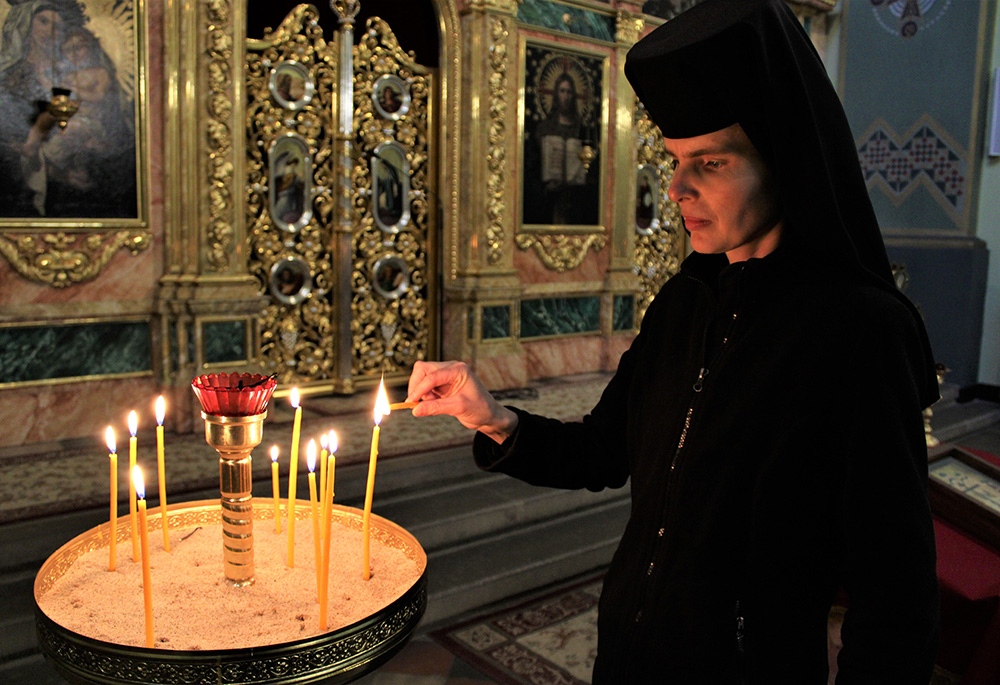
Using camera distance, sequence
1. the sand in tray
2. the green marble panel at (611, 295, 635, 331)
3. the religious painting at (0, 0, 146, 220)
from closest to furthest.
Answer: the sand in tray, the religious painting at (0, 0, 146, 220), the green marble panel at (611, 295, 635, 331)

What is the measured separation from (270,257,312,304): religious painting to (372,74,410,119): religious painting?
1.14 m

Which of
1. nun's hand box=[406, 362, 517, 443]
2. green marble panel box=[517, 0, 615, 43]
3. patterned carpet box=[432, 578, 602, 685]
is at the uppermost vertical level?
green marble panel box=[517, 0, 615, 43]

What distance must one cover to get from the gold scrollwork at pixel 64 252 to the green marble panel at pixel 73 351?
0.85 ft

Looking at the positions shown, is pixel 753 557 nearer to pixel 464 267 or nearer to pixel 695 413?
Answer: pixel 695 413

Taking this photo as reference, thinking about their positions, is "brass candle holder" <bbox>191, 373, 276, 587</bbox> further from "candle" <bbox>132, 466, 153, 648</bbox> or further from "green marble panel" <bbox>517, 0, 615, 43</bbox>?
"green marble panel" <bbox>517, 0, 615, 43</bbox>

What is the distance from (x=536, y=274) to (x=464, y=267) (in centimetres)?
68

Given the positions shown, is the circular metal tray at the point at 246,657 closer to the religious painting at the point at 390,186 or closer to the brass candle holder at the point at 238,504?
the brass candle holder at the point at 238,504

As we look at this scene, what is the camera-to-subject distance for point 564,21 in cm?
639

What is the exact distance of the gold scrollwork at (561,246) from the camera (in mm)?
6516

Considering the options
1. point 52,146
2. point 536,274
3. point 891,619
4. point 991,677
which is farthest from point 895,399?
point 536,274

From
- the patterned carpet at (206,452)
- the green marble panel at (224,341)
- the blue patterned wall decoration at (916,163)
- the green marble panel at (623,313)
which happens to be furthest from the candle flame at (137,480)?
the blue patterned wall decoration at (916,163)

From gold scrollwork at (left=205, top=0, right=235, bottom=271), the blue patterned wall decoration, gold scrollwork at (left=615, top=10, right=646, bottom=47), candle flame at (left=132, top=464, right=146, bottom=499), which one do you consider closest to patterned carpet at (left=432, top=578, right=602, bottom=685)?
candle flame at (left=132, top=464, right=146, bottom=499)

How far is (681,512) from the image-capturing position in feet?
4.41

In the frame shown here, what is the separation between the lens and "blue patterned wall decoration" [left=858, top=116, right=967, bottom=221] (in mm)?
7926
